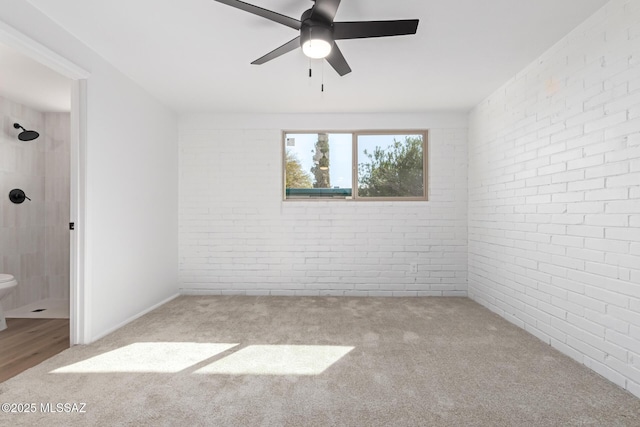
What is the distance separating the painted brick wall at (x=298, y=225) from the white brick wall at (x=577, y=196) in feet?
2.71

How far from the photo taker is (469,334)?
305 centimetres

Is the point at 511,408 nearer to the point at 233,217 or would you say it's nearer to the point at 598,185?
the point at 598,185

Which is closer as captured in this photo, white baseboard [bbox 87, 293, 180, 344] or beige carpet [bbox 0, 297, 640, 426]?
beige carpet [bbox 0, 297, 640, 426]

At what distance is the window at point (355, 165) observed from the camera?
4664 mm

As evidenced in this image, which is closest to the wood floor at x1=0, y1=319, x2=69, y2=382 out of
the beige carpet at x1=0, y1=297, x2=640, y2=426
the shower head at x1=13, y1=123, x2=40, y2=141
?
the beige carpet at x1=0, y1=297, x2=640, y2=426

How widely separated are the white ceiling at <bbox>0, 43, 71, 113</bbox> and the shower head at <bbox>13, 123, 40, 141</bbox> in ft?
0.96

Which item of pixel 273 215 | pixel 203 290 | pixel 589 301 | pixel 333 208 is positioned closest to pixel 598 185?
pixel 589 301

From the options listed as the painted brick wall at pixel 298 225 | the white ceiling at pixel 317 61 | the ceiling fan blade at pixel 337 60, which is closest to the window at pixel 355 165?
the painted brick wall at pixel 298 225

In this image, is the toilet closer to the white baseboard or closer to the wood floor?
the wood floor

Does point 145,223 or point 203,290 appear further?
point 203,290

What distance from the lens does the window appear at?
4664 mm

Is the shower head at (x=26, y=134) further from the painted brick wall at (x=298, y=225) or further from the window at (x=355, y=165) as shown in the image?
the window at (x=355, y=165)

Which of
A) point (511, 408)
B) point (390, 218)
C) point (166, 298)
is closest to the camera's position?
point (511, 408)

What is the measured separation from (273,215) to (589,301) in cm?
338
